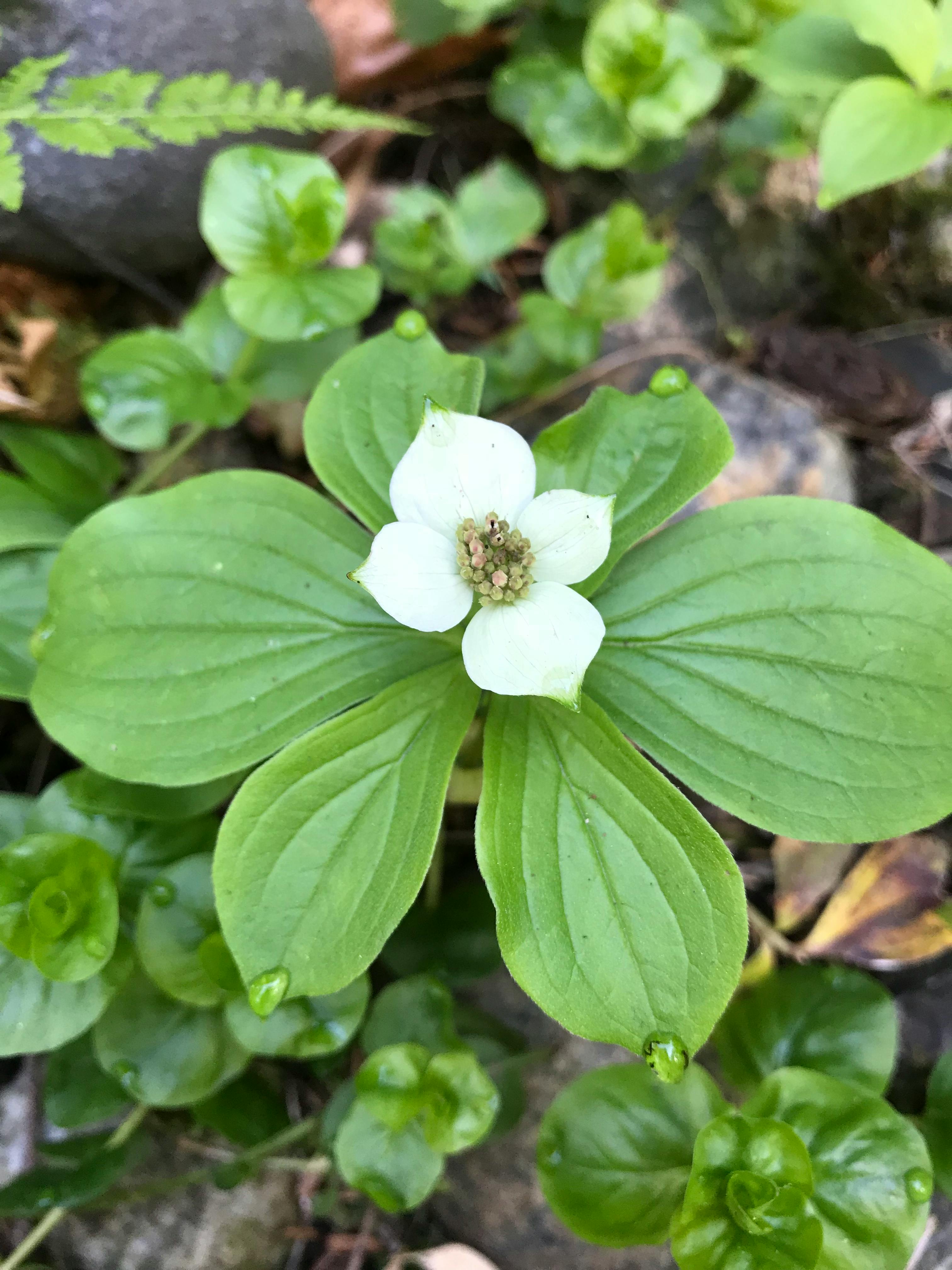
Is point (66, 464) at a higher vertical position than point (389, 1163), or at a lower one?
higher

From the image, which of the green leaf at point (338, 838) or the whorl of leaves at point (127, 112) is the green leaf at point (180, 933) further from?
the whorl of leaves at point (127, 112)

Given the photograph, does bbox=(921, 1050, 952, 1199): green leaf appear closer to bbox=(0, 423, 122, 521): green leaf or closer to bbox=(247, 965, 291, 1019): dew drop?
bbox=(247, 965, 291, 1019): dew drop

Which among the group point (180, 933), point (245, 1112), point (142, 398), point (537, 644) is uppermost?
point (537, 644)

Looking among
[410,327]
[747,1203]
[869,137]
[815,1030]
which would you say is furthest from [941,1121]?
[869,137]

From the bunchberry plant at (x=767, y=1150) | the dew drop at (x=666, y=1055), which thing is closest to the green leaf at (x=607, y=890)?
the dew drop at (x=666, y=1055)

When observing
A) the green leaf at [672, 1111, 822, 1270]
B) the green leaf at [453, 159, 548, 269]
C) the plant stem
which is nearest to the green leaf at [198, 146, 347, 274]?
the plant stem

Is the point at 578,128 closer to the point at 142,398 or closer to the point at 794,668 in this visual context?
the point at 142,398

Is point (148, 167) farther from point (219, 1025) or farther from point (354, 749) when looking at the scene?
point (219, 1025)
